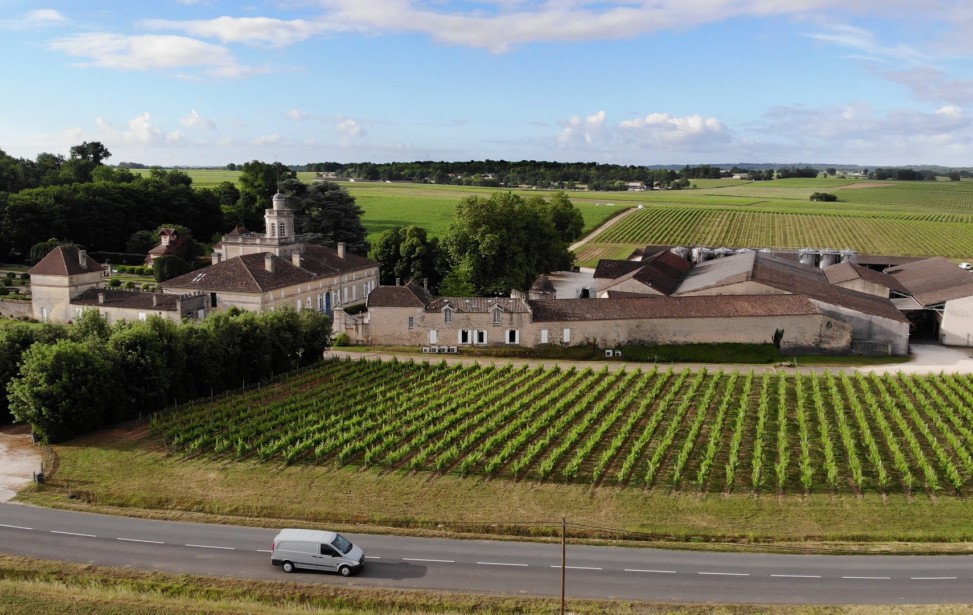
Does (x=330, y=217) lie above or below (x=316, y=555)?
above

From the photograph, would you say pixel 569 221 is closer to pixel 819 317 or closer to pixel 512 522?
pixel 819 317

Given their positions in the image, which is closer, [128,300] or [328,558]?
[328,558]

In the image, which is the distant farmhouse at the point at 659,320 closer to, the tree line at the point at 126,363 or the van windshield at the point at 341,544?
the tree line at the point at 126,363

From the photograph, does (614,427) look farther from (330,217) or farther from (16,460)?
(330,217)

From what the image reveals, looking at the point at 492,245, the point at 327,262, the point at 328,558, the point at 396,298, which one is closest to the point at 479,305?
the point at 396,298

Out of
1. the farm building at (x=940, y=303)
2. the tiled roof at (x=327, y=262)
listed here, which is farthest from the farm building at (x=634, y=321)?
the tiled roof at (x=327, y=262)

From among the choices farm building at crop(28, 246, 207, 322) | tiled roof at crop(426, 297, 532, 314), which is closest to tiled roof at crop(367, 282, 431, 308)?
tiled roof at crop(426, 297, 532, 314)

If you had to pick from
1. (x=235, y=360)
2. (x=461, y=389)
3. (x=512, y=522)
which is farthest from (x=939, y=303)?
(x=235, y=360)
